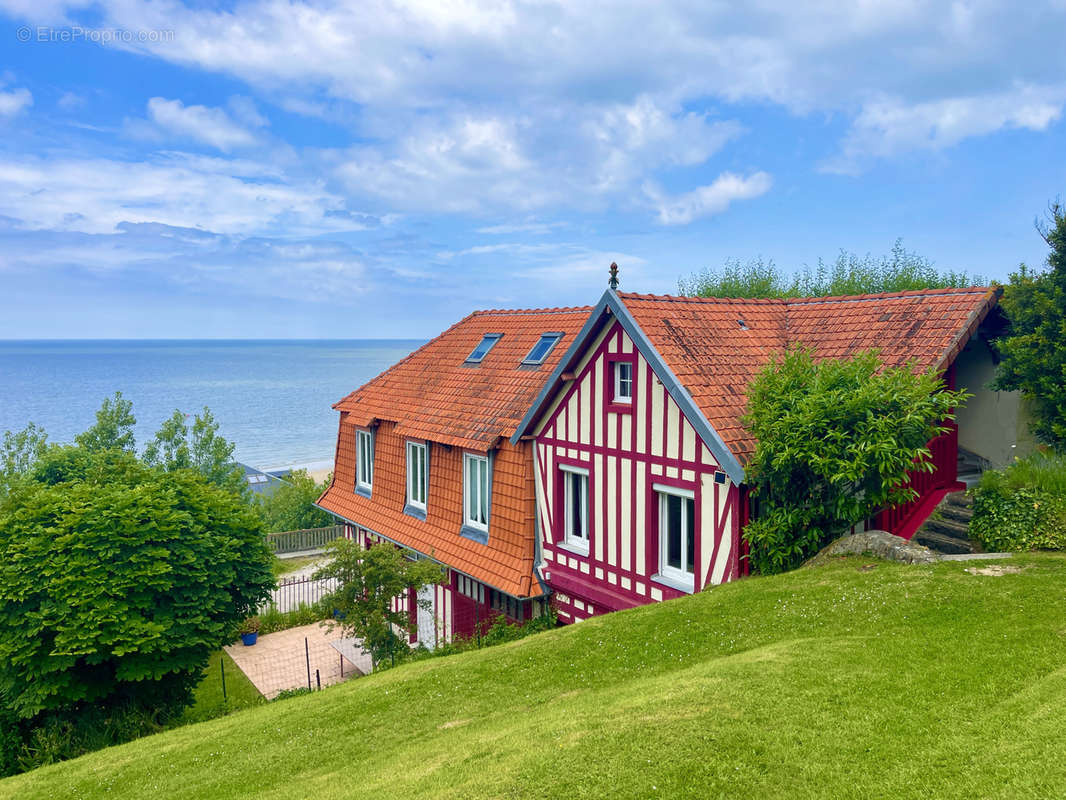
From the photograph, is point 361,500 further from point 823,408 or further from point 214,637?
point 823,408

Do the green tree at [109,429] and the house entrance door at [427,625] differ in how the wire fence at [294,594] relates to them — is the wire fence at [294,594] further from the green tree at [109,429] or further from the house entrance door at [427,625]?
the green tree at [109,429]

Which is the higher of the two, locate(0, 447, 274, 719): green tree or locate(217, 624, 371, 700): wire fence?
locate(0, 447, 274, 719): green tree

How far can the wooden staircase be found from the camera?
14219 millimetres

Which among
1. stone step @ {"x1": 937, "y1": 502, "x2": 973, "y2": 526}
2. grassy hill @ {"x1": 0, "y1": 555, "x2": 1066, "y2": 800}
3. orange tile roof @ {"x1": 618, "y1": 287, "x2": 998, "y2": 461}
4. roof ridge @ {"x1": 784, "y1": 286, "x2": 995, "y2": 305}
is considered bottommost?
grassy hill @ {"x1": 0, "y1": 555, "x2": 1066, "y2": 800}

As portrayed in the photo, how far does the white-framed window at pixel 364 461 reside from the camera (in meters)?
25.4

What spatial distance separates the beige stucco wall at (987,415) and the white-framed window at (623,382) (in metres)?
7.32

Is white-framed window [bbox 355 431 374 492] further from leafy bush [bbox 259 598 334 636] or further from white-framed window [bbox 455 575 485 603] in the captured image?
white-framed window [bbox 455 575 485 603]

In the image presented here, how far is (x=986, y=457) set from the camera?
56.3 ft

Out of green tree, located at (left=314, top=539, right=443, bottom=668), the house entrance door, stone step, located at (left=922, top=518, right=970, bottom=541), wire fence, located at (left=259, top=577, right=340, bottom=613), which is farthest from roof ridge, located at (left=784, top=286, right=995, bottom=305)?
wire fence, located at (left=259, top=577, right=340, bottom=613)

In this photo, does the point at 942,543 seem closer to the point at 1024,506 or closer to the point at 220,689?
the point at 1024,506

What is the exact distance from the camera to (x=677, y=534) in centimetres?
1534

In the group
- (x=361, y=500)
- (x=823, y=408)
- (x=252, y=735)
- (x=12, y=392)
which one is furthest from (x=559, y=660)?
(x=12, y=392)

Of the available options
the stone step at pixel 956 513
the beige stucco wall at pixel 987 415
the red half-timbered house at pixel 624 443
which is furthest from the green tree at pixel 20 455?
the beige stucco wall at pixel 987 415

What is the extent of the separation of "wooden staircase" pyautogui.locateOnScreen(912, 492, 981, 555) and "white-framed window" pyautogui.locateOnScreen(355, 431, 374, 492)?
16434 millimetres
